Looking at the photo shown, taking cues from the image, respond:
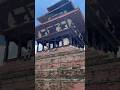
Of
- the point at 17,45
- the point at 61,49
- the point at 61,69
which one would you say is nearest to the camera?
the point at 61,69

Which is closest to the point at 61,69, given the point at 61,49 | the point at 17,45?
the point at 61,49

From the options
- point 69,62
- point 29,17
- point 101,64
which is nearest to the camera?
point 101,64

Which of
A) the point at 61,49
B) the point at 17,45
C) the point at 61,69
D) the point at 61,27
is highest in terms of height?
the point at 61,27

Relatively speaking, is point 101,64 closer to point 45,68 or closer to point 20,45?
point 45,68

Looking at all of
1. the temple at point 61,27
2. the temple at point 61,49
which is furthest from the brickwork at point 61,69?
the temple at point 61,27

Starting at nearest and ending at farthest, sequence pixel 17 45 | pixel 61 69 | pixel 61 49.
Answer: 1. pixel 61 69
2. pixel 61 49
3. pixel 17 45

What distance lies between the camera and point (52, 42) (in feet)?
29.6

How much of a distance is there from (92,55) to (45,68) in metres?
1.26

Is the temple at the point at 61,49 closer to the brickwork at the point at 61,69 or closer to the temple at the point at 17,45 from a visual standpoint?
the brickwork at the point at 61,69

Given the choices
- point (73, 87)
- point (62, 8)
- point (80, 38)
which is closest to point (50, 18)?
point (62, 8)

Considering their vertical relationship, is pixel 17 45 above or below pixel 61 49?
above

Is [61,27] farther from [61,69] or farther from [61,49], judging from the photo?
[61,69]

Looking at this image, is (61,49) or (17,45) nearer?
(61,49)

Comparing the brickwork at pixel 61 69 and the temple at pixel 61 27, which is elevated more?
the temple at pixel 61 27
